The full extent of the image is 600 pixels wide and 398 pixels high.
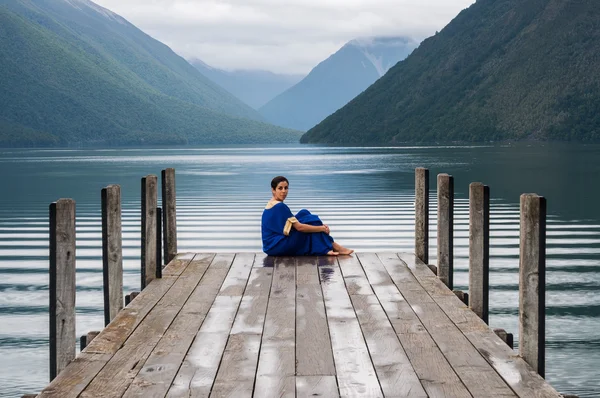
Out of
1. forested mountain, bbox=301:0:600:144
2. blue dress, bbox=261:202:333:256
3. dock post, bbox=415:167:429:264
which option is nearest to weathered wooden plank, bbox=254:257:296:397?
blue dress, bbox=261:202:333:256

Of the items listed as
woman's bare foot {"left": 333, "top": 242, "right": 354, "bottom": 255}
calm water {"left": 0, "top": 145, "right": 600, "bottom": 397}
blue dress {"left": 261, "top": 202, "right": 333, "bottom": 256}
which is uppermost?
blue dress {"left": 261, "top": 202, "right": 333, "bottom": 256}

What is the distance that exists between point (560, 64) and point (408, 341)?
16585cm

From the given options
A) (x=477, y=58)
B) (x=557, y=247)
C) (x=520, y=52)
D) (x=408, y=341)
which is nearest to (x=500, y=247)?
(x=557, y=247)

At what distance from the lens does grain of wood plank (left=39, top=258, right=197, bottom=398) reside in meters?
4.94

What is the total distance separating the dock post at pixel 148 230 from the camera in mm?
8750

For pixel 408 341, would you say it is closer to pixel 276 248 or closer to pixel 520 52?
pixel 276 248

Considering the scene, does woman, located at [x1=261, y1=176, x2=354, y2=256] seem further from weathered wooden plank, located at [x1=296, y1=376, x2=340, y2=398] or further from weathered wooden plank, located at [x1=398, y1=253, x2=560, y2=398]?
weathered wooden plank, located at [x1=296, y1=376, x2=340, y2=398]

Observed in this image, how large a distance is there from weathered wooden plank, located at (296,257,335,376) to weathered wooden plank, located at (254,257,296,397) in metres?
0.05

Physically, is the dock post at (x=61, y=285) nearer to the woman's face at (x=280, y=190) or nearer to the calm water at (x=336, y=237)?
the calm water at (x=336, y=237)

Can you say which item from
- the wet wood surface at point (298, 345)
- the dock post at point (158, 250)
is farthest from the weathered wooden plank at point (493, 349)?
the dock post at point (158, 250)

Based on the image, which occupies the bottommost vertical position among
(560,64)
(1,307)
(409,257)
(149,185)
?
(1,307)

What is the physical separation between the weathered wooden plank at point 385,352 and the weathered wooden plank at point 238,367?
29.5 inches

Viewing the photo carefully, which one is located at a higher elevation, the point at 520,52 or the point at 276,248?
the point at 520,52

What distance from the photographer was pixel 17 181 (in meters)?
44.4
